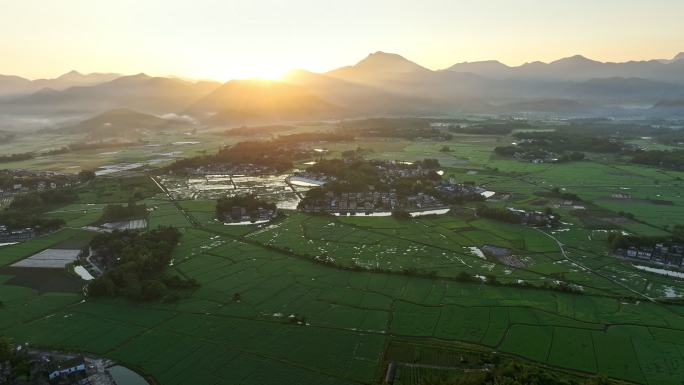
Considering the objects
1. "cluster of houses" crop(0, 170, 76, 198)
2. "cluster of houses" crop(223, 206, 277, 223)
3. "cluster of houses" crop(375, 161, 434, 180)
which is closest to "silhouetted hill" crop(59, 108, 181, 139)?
"cluster of houses" crop(0, 170, 76, 198)

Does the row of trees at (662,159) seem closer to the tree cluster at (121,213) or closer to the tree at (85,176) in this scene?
the tree cluster at (121,213)

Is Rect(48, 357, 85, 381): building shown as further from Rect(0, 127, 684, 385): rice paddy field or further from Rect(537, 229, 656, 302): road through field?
Rect(537, 229, 656, 302): road through field

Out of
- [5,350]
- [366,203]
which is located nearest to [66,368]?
Answer: [5,350]

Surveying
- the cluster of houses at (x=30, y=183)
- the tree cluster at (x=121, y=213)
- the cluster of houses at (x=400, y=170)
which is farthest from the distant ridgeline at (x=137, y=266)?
the cluster of houses at (x=400, y=170)

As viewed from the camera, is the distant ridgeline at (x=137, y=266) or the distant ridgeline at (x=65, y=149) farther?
the distant ridgeline at (x=65, y=149)

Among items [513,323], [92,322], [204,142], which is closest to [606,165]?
[513,323]

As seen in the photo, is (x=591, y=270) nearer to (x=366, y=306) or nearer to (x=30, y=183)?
(x=366, y=306)
